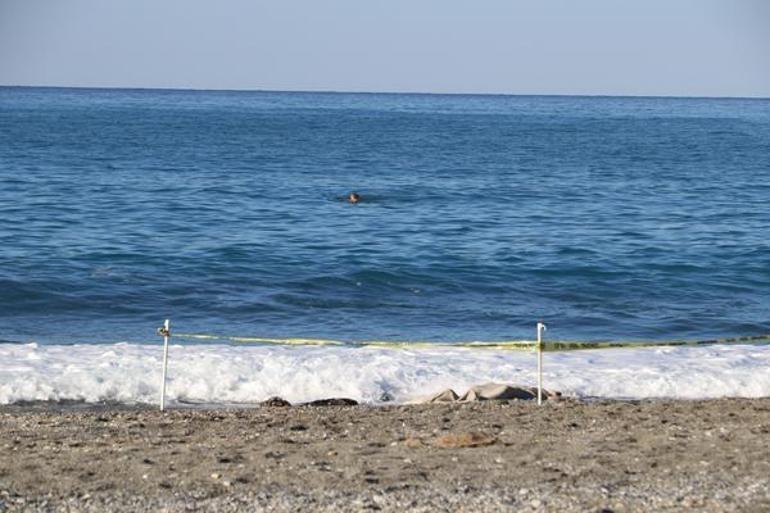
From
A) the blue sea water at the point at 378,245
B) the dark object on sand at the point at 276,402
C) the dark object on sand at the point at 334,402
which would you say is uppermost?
the dark object on sand at the point at 334,402

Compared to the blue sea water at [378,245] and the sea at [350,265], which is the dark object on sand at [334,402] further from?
Answer: the blue sea water at [378,245]

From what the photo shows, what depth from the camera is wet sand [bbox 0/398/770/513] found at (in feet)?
29.2

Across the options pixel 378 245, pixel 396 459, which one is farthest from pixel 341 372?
pixel 378 245

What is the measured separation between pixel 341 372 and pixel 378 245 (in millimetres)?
14118

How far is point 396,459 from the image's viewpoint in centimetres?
1023

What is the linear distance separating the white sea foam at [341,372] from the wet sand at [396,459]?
2190 mm

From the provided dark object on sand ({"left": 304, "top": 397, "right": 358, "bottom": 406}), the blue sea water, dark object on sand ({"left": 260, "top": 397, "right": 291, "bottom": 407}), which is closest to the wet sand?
dark object on sand ({"left": 304, "top": 397, "right": 358, "bottom": 406})

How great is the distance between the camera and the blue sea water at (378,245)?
851 inches

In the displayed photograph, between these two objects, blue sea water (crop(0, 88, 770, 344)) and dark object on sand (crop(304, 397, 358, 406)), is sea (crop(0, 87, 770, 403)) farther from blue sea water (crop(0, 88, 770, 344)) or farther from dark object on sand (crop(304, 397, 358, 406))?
dark object on sand (crop(304, 397, 358, 406))

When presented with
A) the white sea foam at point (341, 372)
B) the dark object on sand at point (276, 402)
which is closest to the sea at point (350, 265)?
A: the white sea foam at point (341, 372)

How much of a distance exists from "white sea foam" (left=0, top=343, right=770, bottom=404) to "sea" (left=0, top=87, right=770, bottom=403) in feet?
0.17

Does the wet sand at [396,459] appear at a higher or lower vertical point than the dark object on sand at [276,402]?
higher

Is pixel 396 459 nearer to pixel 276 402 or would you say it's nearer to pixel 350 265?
pixel 276 402

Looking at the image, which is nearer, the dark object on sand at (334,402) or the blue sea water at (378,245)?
the dark object on sand at (334,402)
